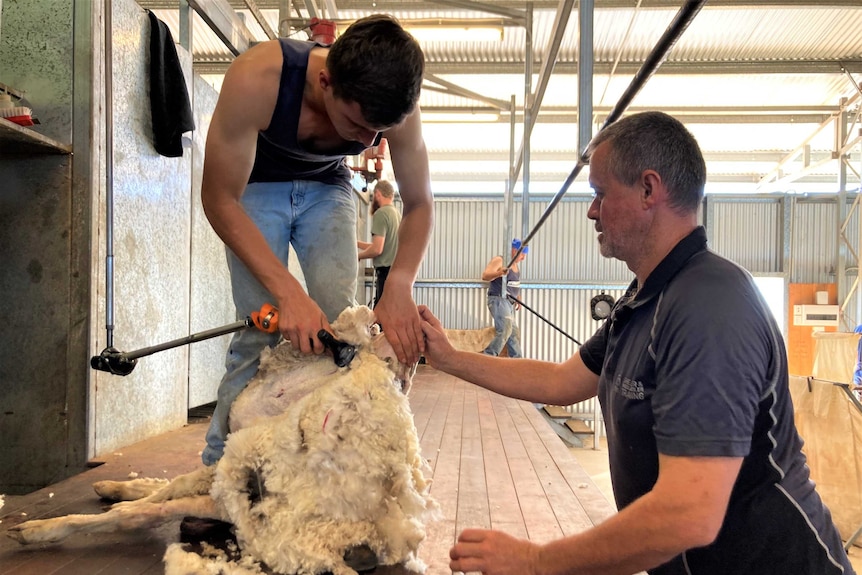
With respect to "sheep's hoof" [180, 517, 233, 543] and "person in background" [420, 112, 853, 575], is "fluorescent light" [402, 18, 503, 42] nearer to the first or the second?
"person in background" [420, 112, 853, 575]

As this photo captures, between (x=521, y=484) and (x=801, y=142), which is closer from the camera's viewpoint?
(x=521, y=484)

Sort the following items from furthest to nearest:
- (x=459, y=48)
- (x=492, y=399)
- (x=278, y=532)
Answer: (x=459, y=48) < (x=492, y=399) < (x=278, y=532)

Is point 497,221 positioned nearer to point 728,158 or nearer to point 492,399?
point 728,158

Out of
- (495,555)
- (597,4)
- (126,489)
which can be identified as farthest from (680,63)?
(495,555)

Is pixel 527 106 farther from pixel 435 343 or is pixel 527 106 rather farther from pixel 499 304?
pixel 435 343

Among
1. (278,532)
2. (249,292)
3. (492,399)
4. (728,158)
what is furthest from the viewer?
(728,158)

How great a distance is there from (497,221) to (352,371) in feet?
34.3

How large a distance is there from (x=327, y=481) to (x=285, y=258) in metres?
0.82

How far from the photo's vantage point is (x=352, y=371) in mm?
1661

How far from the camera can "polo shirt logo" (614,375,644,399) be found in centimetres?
126

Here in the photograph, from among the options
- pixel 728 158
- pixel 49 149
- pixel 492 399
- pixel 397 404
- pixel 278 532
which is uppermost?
pixel 728 158

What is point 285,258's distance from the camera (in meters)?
2.07

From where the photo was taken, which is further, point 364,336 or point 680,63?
point 680,63

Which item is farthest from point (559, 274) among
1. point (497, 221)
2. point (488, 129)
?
point (488, 129)
